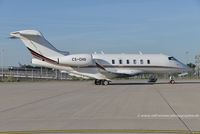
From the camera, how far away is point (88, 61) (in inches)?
1725

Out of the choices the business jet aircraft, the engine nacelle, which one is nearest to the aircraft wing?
the business jet aircraft

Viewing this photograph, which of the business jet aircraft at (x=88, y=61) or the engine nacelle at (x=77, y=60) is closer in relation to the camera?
the engine nacelle at (x=77, y=60)

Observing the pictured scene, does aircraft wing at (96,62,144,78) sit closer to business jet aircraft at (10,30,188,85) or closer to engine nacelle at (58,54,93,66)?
business jet aircraft at (10,30,188,85)

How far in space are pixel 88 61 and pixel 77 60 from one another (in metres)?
1.08

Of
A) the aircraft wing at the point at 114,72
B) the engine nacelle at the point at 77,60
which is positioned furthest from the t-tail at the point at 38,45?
the aircraft wing at the point at 114,72

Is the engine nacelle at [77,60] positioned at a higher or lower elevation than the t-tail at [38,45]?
lower

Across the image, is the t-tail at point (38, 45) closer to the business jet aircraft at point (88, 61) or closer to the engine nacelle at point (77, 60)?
the business jet aircraft at point (88, 61)

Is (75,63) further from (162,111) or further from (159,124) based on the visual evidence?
(159,124)

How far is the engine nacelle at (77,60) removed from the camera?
43719 millimetres

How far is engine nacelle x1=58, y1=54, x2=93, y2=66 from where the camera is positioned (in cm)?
4372

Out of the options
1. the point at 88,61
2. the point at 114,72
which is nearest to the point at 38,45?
the point at 88,61

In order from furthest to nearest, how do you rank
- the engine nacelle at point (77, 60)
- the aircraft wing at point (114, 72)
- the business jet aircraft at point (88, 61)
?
the aircraft wing at point (114, 72) < the business jet aircraft at point (88, 61) < the engine nacelle at point (77, 60)

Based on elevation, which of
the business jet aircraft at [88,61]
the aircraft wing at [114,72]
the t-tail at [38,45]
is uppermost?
the t-tail at [38,45]

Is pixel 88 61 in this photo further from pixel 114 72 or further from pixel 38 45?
pixel 38 45
